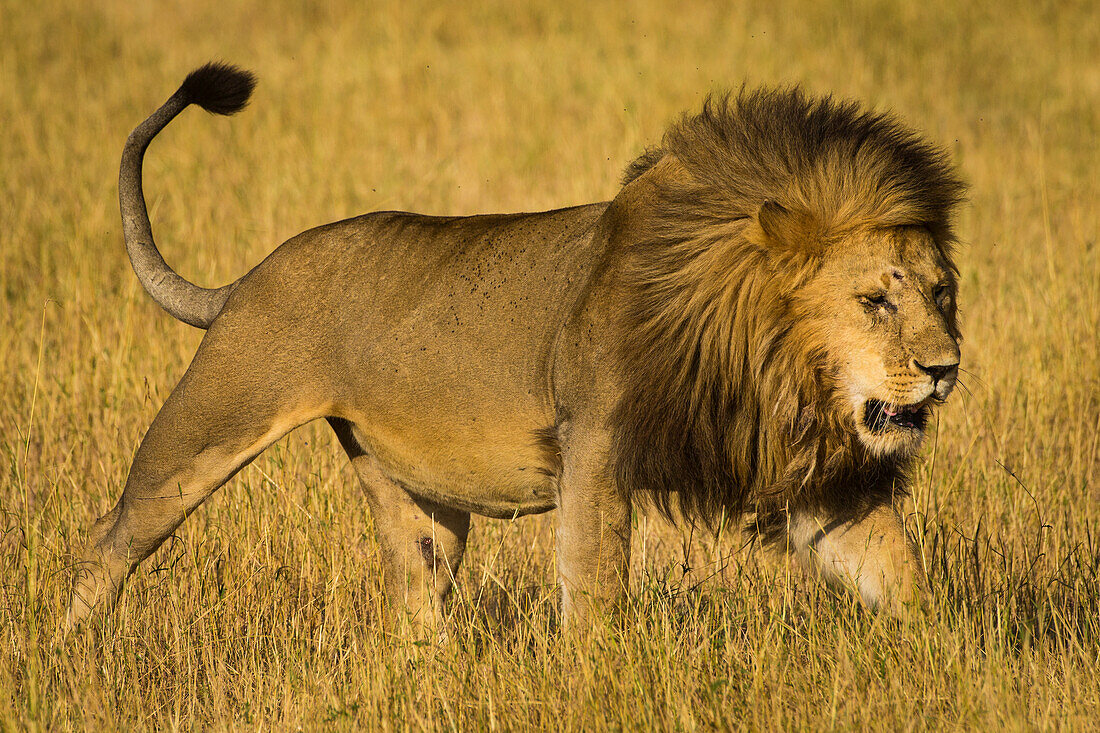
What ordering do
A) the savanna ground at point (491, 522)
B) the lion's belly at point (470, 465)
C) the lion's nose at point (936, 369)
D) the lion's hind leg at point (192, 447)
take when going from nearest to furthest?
the lion's nose at point (936, 369) → the savanna ground at point (491, 522) → the lion's belly at point (470, 465) → the lion's hind leg at point (192, 447)

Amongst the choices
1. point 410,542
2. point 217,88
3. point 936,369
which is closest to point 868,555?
point 936,369

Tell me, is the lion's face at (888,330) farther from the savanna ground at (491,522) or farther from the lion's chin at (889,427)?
the savanna ground at (491,522)

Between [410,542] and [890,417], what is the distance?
5.66 ft

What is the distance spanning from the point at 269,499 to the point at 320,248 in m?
1.23

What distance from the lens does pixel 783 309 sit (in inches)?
111

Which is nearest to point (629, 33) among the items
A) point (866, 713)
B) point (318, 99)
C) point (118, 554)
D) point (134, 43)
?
point (318, 99)

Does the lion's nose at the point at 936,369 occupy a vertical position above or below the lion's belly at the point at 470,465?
above

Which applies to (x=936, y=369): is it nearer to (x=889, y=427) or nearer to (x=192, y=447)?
(x=889, y=427)

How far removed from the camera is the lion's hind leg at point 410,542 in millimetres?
3846

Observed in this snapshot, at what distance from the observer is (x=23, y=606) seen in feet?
11.9

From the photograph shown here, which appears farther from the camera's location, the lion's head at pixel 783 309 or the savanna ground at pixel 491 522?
the savanna ground at pixel 491 522

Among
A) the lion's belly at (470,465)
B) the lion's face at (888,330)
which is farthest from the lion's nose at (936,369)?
the lion's belly at (470,465)

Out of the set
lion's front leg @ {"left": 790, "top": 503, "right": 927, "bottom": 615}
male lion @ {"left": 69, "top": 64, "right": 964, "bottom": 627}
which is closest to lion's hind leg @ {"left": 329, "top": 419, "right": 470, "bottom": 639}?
male lion @ {"left": 69, "top": 64, "right": 964, "bottom": 627}

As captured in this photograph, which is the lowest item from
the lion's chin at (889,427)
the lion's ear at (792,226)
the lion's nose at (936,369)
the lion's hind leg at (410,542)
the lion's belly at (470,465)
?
the lion's hind leg at (410,542)
